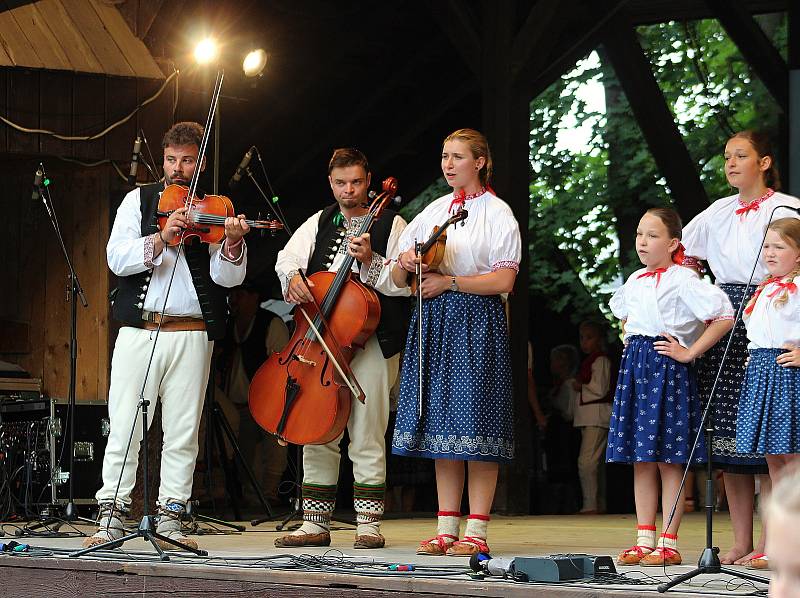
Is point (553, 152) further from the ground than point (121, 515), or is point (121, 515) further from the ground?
point (553, 152)

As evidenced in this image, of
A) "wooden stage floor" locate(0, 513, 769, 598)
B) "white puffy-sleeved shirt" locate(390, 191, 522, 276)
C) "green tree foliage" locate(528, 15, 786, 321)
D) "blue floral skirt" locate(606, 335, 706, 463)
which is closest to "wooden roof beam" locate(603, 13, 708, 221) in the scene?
"green tree foliage" locate(528, 15, 786, 321)

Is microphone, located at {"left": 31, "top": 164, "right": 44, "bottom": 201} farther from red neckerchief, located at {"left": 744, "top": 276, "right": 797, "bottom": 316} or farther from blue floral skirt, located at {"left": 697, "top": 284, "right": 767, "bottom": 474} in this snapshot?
red neckerchief, located at {"left": 744, "top": 276, "right": 797, "bottom": 316}

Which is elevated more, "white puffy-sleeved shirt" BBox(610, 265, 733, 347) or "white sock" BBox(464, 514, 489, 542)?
"white puffy-sleeved shirt" BBox(610, 265, 733, 347)

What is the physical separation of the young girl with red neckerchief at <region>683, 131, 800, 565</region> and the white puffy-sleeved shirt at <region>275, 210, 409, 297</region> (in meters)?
1.05

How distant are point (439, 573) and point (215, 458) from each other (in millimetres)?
4894

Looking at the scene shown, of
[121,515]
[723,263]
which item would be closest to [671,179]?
[723,263]

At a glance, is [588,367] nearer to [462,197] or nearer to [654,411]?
[462,197]

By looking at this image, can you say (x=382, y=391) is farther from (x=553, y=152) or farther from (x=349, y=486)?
(x=553, y=152)

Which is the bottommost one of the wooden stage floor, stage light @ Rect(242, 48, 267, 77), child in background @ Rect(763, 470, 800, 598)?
the wooden stage floor

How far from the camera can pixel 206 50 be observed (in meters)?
Result: 6.52

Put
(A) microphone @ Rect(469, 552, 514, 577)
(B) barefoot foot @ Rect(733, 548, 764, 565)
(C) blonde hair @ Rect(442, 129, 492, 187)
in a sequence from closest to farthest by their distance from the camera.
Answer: (A) microphone @ Rect(469, 552, 514, 577) → (B) barefoot foot @ Rect(733, 548, 764, 565) → (C) blonde hair @ Rect(442, 129, 492, 187)

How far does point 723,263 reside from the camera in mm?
4312

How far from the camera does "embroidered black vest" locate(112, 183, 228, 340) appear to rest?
472 centimetres

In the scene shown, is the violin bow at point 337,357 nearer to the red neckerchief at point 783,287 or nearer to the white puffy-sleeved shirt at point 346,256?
the white puffy-sleeved shirt at point 346,256
